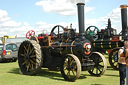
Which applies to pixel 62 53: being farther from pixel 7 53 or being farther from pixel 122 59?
pixel 7 53

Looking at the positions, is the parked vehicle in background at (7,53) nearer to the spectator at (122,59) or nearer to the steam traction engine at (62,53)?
the steam traction engine at (62,53)

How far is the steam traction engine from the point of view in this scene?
6.70m

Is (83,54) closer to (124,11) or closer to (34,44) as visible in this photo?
(34,44)

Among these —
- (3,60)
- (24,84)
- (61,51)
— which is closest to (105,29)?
(61,51)

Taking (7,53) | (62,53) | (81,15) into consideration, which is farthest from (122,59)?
(7,53)

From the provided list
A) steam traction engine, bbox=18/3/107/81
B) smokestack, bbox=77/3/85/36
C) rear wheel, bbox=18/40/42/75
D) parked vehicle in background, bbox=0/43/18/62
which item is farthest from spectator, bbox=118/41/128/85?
parked vehicle in background, bbox=0/43/18/62

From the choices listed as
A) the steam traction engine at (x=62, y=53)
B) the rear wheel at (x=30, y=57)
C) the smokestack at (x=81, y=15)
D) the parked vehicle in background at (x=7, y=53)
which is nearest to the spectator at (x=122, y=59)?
the steam traction engine at (x=62, y=53)

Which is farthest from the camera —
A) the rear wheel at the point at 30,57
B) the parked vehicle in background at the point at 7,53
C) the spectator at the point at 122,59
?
the parked vehicle in background at the point at 7,53

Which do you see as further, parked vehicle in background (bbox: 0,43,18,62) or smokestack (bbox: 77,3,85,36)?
parked vehicle in background (bbox: 0,43,18,62)

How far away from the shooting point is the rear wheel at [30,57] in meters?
7.39

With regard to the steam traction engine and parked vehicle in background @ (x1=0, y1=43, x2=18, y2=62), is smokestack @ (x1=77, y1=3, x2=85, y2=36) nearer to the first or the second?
the steam traction engine

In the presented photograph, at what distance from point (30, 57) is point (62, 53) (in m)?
1.31

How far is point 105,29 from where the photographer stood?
1082 cm

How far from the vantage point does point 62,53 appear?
7.46 meters
